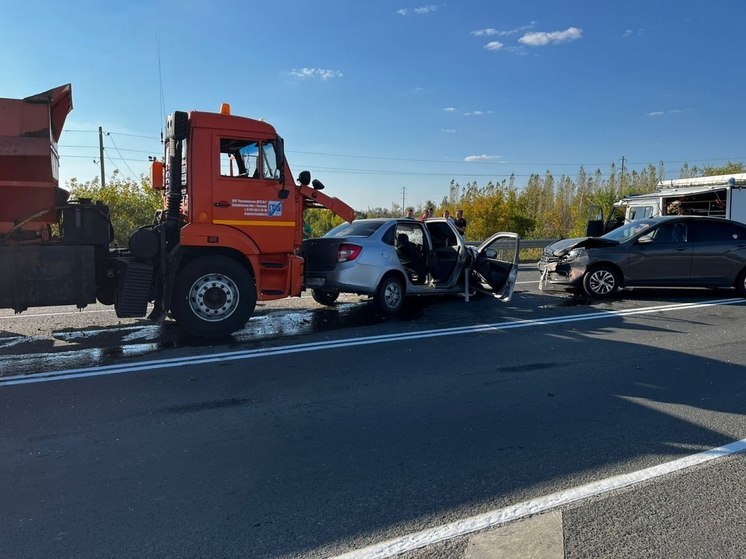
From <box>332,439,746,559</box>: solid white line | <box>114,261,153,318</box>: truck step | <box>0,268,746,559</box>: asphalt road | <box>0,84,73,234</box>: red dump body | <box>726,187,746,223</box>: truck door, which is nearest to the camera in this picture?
<box>332,439,746,559</box>: solid white line

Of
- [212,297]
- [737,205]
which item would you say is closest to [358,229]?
[212,297]

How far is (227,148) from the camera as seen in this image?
772cm

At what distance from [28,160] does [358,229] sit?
4962 millimetres

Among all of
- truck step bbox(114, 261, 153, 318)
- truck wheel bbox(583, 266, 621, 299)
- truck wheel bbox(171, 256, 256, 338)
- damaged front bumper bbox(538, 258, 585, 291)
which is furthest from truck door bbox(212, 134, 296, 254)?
truck wheel bbox(583, 266, 621, 299)

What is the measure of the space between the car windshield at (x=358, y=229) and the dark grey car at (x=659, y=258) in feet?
13.9

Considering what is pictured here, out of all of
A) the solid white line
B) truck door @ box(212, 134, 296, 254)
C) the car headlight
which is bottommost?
the solid white line

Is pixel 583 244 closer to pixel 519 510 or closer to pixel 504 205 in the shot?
pixel 519 510

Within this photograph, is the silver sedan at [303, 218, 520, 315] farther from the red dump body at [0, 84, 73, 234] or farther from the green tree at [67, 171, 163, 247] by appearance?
the green tree at [67, 171, 163, 247]

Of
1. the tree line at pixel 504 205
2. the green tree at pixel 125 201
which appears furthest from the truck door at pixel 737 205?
the green tree at pixel 125 201

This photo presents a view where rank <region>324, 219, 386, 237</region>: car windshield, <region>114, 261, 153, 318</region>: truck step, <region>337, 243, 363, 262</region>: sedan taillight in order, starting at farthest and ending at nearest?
<region>324, 219, 386, 237</region>: car windshield → <region>337, 243, 363, 262</region>: sedan taillight → <region>114, 261, 153, 318</region>: truck step

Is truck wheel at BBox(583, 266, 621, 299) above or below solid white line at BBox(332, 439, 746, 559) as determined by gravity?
above

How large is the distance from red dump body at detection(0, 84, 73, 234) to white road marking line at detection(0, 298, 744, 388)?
238cm

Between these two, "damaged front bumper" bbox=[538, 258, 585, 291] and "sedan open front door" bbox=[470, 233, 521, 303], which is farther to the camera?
"damaged front bumper" bbox=[538, 258, 585, 291]

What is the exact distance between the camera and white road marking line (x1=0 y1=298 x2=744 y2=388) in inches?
229
